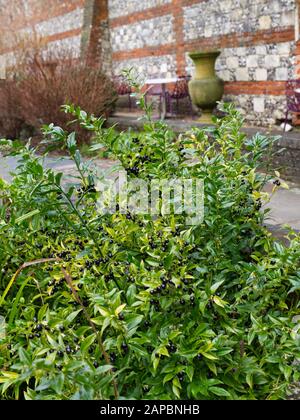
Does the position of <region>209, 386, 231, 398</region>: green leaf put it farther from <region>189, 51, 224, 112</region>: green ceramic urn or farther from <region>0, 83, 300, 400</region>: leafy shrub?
<region>189, 51, 224, 112</region>: green ceramic urn

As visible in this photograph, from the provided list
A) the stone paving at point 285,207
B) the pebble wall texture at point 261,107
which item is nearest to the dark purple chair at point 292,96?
the pebble wall texture at point 261,107

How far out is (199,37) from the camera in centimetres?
980

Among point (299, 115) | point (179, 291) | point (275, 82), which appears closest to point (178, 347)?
point (179, 291)

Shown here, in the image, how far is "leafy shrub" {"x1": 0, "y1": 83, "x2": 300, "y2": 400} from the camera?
1.79 metres

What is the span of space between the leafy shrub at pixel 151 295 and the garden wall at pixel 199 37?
538cm

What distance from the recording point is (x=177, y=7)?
33.8 ft

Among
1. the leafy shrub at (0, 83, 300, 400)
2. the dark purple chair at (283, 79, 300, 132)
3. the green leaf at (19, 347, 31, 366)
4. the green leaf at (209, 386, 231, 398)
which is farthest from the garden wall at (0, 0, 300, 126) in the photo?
the green leaf at (19, 347, 31, 366)

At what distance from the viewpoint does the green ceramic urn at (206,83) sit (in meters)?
8.70

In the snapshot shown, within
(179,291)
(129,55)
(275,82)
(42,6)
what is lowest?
(179,291)

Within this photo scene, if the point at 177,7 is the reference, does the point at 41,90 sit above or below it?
A: below

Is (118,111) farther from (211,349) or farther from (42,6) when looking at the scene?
(211,349)

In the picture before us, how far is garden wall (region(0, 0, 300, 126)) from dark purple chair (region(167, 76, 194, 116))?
1.04ft

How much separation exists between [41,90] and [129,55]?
458 cm

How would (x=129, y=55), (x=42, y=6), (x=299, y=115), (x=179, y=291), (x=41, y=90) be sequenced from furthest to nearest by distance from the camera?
(x=42, y=6) → (x=129, y=55) → (x=41, y=90) → (x=299, y=115) → (x=179, y=291)
